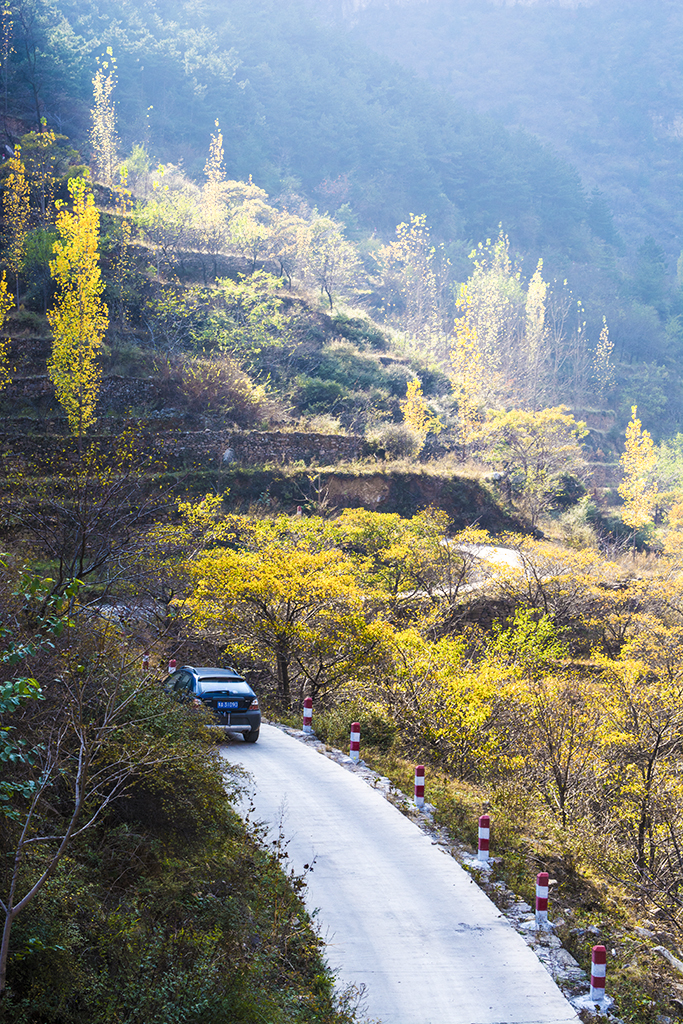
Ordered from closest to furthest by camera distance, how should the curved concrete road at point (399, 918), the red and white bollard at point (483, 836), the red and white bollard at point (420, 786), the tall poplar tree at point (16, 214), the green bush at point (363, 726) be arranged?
the curved concrete road at point (399, 918), the red and white bollard at point (483, 836), the red and white bollard at point (420, 786), the green bush at point (363, 726), the tall poplar tree at point (16, 214)

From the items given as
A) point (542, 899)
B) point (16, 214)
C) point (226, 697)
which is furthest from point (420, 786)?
point (16, 214)

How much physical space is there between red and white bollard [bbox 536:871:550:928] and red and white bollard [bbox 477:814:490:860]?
4.13ft

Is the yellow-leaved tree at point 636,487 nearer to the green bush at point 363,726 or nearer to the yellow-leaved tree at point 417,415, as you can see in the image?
the yellow-leaved tree at point 417,415

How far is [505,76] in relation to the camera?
132m

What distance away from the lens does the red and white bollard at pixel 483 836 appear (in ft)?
28.9

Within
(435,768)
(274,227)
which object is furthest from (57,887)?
(274,227)

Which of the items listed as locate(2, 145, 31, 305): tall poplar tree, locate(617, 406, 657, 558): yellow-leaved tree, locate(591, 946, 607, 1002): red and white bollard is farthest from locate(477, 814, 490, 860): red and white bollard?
locate(2, 145, 31, 305): tall poplar tree

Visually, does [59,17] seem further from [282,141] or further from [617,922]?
[617,922]

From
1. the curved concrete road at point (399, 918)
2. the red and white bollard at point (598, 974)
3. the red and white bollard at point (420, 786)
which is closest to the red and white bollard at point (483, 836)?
the curved concrete road at point (399, 918)

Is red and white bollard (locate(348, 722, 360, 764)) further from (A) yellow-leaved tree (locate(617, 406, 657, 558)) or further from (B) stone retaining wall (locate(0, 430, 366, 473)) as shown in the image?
(A) yellow-leaved tree (locate(617, 406, 657, 558))

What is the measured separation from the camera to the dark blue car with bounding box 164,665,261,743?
12.5 meters

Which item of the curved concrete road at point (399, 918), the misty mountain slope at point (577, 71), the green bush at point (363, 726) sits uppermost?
the misty mountain slope at point (577, 71)

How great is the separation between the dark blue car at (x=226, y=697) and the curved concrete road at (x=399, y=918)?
1.61 meters

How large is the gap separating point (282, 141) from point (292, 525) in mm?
84500
